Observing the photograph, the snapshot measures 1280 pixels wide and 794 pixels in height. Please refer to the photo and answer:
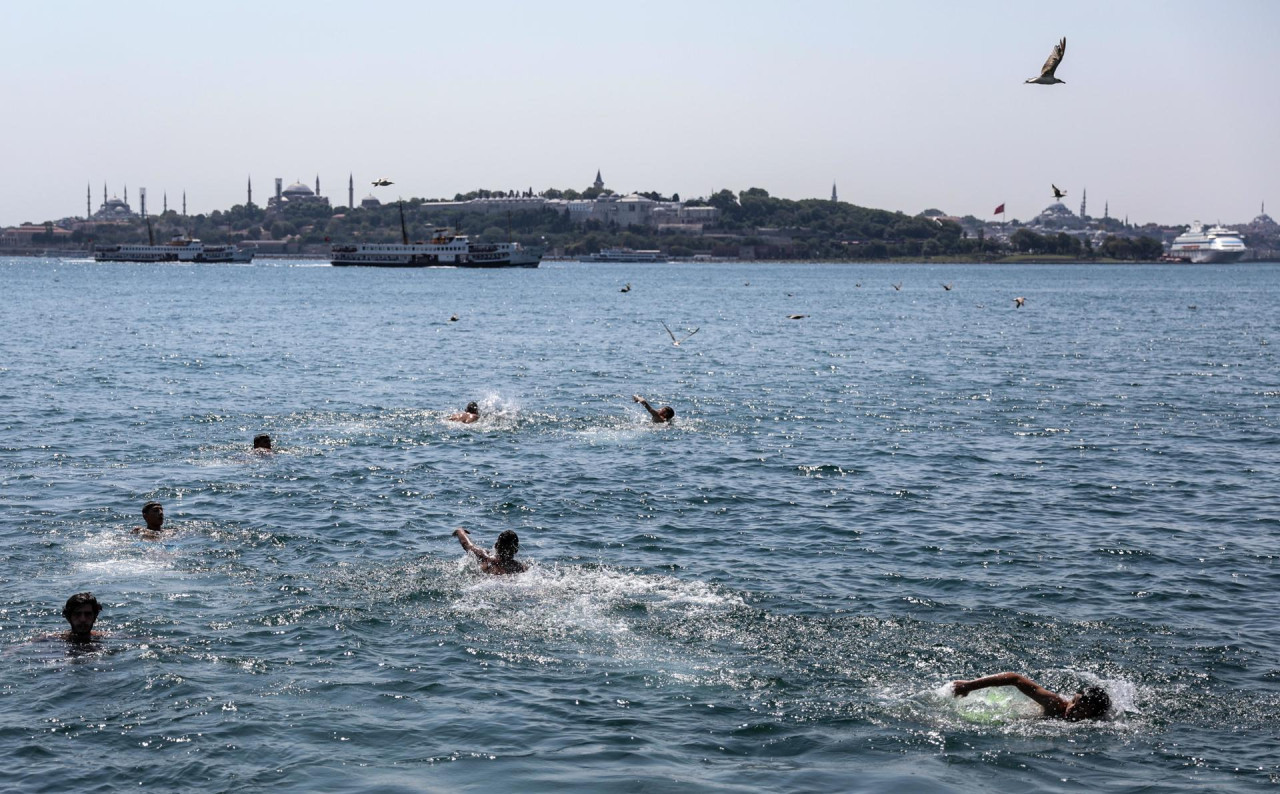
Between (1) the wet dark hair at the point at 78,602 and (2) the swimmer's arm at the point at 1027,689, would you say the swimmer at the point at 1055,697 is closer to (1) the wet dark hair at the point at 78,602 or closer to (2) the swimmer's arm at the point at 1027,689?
(2) the swimmer's arm at the point at 1027,689

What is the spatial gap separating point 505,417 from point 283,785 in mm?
24679

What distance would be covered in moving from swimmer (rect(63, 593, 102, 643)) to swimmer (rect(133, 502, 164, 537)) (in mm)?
5380

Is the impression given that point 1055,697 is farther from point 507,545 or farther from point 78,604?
point 78,604

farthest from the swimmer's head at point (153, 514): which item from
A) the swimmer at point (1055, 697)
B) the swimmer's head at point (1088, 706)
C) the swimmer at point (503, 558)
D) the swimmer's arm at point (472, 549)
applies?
the swimmer's head at point (1088, 706)

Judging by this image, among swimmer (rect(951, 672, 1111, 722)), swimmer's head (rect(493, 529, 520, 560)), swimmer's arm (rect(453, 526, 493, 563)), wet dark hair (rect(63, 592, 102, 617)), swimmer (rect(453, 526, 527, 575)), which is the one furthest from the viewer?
swimmer's arm (rect(453, 526, 493, 563))

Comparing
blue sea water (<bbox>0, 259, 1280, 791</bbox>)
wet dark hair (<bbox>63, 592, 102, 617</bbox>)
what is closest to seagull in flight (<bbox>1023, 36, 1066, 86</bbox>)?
blue sea water (<bbox>0, 259, 1280, 791</bbox>)

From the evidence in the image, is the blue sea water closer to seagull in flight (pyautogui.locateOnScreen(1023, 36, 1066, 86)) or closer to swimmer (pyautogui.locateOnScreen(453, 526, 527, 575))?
swimmer (pyautogui.locateOnScreen(453, 526, 527, 575))

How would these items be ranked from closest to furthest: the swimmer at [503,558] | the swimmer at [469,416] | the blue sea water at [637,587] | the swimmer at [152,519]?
the blue sea water at [637,587], the swimmer at [503,558], the swimmer at [152,519], the swimmer at [469,416]

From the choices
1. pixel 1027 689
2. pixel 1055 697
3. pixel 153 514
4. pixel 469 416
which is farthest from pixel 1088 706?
pixel 469 416

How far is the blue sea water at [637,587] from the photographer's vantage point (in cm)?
→ 1274

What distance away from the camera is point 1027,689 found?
544 inches

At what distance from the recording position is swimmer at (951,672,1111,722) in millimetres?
13703

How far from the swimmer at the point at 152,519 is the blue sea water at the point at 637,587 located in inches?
10.8

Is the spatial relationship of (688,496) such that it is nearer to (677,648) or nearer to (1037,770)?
(677,648)
